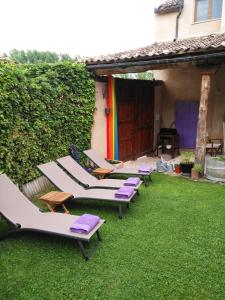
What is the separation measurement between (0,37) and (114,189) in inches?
1293

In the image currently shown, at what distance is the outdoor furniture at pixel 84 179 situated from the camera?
6.08 meters

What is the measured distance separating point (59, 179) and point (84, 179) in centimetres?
82

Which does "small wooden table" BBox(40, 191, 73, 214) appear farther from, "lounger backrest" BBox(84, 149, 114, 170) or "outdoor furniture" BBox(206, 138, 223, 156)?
"outdoor furniture" BBox(206, 138, 223, 156)

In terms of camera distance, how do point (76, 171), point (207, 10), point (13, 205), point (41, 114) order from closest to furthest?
point (13, 205), point (41, 114), point (76, 171), point (207, 10)

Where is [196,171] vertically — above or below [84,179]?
below

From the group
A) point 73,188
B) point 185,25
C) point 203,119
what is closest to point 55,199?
point 73,188

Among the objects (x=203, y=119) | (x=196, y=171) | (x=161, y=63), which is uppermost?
(x=161, y=63)

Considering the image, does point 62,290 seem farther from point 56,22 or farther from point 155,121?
point 56,22

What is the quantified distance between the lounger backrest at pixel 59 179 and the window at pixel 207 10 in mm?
9353

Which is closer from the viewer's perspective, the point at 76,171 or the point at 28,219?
the point at 28,219

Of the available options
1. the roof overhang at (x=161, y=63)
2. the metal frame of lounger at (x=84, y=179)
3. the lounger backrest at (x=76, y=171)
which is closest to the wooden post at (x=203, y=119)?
the roof overhang at (x=161, y=63)

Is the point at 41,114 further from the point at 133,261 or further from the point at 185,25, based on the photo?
the point at 185,25

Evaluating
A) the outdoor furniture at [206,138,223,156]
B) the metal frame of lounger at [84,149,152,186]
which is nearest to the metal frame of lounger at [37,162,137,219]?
the metal frame of lounger at [84,149,152,186]

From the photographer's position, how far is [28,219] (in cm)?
445
